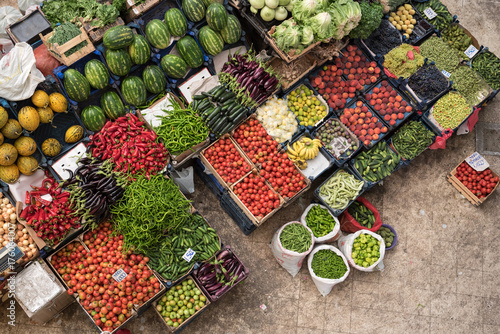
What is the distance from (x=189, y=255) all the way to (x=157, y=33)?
8.09ft

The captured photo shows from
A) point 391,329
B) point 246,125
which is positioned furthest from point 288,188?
point 391,329

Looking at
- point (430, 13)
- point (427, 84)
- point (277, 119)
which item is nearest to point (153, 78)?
point (277, 119)

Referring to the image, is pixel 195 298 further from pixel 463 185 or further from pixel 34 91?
pixel 463 185

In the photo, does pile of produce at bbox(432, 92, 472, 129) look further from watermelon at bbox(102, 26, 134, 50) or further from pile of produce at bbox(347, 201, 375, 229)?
watermelon at bbox(102, 26, 134, 50)

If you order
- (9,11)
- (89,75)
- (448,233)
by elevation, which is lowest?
(448,233)

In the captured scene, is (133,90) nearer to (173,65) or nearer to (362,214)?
(173,65)

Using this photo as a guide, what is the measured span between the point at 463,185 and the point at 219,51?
371cm

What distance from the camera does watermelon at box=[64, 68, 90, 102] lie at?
14.7 feet

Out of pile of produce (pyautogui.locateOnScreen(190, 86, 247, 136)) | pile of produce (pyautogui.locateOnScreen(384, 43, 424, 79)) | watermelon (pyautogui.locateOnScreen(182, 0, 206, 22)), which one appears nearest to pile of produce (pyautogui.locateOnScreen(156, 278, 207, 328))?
pile of produce (pyautogui.locateOnScreen(190, 86, 247, 136))

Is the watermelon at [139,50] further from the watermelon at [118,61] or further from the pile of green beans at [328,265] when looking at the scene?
the pile of green beans at [328,265]

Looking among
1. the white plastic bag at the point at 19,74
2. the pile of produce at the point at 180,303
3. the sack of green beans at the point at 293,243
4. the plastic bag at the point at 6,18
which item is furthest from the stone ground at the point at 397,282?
the plastic bag at the point at 6,18

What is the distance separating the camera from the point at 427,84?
5512 millimetres

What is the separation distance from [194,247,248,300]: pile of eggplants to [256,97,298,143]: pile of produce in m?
1.49

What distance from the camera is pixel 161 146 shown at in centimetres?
467
